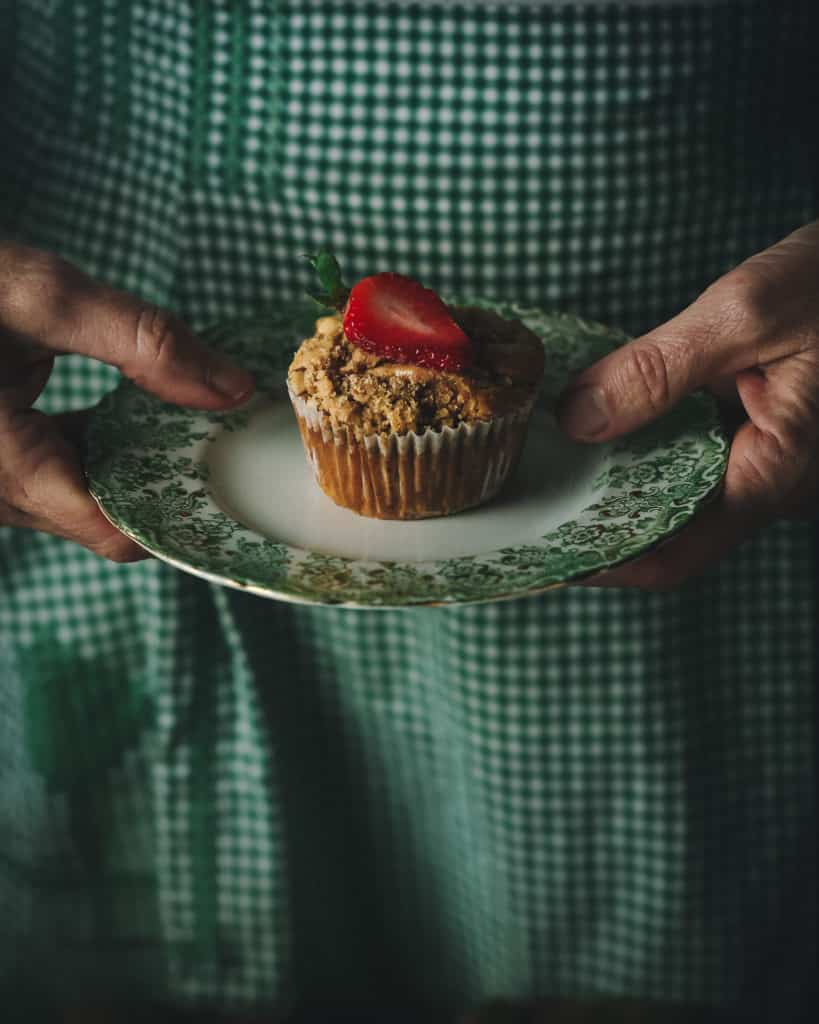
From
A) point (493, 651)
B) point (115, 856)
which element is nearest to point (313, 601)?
point (493, 651)

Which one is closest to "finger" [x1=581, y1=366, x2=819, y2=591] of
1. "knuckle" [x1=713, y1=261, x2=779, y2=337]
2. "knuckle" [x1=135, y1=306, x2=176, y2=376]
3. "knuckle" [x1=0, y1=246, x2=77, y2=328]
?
"knuckle" [x1=713, y1=261, x2=779, y2=337]

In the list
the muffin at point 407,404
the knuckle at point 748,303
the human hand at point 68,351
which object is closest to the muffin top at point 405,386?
the muffin at point 407,404

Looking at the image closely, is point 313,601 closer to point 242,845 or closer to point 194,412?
point 194,412

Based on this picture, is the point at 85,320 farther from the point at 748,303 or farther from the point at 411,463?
the point at 748,303

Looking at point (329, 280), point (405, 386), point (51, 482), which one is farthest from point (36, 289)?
point (405, 386)

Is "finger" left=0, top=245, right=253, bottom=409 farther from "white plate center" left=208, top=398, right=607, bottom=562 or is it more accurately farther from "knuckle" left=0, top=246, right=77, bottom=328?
"white plate center" left=208, top=398, right=607, bottom=562

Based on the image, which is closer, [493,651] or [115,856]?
[493,651]
